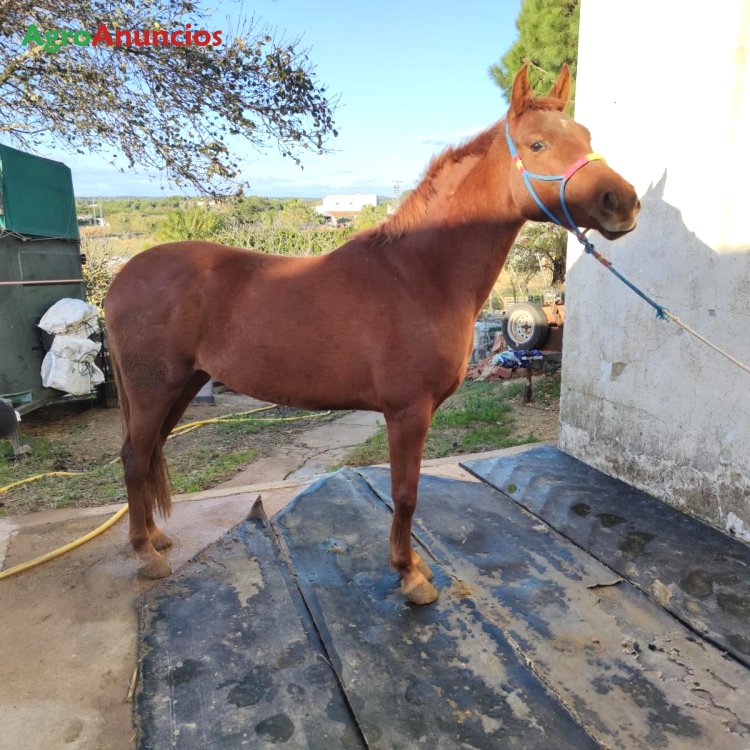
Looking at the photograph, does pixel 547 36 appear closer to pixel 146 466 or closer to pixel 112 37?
pixel 112 37

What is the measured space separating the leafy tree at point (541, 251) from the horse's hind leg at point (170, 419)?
852 centimetres

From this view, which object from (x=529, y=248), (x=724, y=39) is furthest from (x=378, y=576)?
(x=529, y=248)

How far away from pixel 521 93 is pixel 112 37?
462 centimetres

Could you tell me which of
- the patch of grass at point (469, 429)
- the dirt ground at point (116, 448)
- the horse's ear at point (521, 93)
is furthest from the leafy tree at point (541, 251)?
the horse's ear at point (521, 93)

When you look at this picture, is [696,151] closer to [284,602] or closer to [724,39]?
[724,39]

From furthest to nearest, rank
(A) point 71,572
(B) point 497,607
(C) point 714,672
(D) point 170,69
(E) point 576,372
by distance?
(D) point 170,69 < (E) point 576,372 < (A) point 71,572 < (B) point 497,607 < (C) point 714,672

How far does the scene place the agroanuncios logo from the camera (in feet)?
16.1

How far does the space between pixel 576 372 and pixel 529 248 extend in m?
Result: 7.30

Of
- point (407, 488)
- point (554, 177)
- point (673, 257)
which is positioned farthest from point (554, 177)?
point (673, 257)

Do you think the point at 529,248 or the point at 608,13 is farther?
the point at 529,248

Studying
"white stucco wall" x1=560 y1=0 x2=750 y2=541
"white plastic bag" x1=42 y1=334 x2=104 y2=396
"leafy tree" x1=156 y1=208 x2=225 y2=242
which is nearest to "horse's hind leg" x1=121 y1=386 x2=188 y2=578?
"white stucco wall" x1=560 y1=0 x2=750 y2=541

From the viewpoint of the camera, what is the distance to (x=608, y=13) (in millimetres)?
3518

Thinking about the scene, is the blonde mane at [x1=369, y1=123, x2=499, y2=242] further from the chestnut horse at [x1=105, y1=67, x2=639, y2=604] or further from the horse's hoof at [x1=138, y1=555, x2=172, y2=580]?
the horse's hoof at [x1=138, y1=555, x2=172, y2=580]

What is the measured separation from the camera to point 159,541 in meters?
2.96
